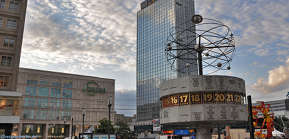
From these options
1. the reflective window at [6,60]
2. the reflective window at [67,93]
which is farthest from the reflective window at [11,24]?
the reflective window at [67,93]

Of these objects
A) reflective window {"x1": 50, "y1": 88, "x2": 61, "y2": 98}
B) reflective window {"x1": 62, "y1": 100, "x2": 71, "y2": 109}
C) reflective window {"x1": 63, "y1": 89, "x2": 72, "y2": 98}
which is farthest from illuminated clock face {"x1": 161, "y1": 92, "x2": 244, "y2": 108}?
reflective window {"x1": 63, "y1": 89, "x2": 72, "y2": 98}

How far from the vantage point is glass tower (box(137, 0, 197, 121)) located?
463ft

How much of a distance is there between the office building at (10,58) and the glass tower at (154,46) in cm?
9484

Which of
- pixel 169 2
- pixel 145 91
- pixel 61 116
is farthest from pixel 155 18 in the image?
pixel 61 116

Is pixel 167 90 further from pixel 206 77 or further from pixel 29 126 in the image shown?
pixel 29 126

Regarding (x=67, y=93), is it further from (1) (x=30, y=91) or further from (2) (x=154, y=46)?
(2) (x=154, y=46)

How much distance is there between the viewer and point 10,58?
149 ft

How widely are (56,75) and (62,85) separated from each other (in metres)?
5.00

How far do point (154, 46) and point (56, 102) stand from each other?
63829 millimetres

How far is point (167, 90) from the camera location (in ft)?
69.6

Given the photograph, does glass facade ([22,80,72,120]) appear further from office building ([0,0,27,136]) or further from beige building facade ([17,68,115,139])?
office building ([0,0,27,136])

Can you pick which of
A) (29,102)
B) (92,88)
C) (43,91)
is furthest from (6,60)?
(92,88)

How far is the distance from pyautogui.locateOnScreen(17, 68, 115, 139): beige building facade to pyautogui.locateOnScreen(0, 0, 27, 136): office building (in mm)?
58676

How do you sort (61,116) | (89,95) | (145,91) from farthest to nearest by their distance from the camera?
(145,91) < (89,95) < (61,116)
